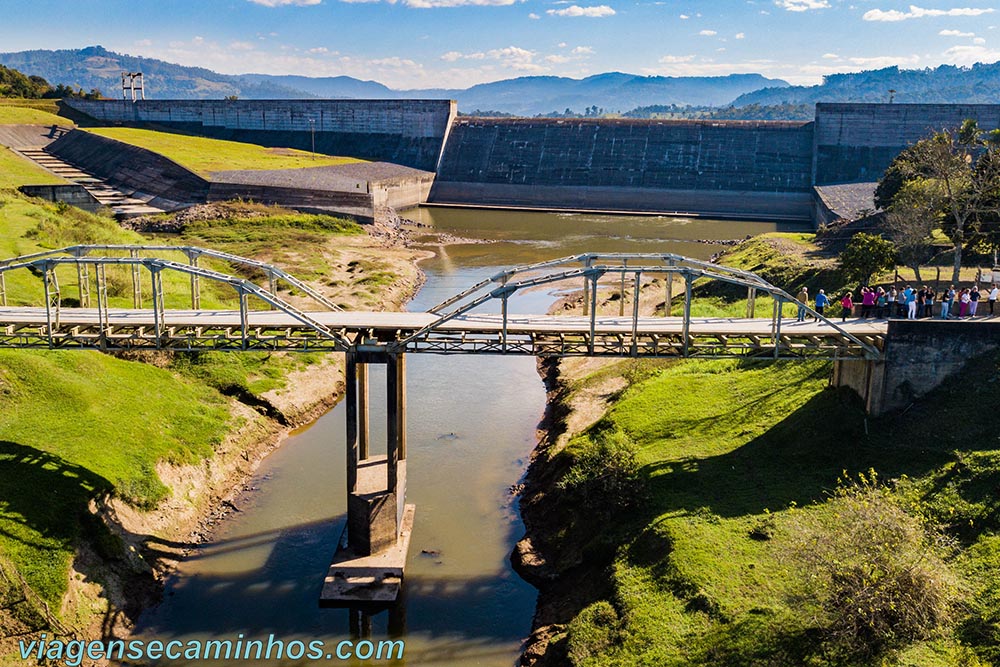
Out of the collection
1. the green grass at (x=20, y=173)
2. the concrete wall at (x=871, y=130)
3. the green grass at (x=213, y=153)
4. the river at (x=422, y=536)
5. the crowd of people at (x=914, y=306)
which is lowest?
the river at (x=422, y=536)

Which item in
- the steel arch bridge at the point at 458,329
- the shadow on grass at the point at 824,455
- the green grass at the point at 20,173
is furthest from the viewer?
the green grass at the point at 20,173

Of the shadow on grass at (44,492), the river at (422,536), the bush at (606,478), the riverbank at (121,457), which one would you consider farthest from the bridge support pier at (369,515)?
the shadow on grass at (44,492)

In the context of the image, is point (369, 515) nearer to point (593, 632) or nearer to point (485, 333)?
point (485, 333)

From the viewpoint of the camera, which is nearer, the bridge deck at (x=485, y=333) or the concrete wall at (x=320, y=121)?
the bridge deck at (x=485, y=333)

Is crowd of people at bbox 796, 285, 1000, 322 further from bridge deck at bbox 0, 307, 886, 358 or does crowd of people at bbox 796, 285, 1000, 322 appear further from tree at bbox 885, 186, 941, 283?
tree at bbox 885, 186, 941, 283

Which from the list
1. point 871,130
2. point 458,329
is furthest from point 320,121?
point 458,329

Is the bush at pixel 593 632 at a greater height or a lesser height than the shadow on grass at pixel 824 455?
lesser

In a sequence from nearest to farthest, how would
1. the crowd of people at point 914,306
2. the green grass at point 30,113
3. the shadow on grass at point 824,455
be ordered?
the shadow on grass at point 824,455, the crowd of people at point 914,306, the green grass at point 30,113

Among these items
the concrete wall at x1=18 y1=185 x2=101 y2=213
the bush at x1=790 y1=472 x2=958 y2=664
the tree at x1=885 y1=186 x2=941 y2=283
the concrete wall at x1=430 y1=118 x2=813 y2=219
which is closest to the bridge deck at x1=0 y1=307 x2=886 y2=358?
the bush at x1=790 y1=472 x2=958 y2=664

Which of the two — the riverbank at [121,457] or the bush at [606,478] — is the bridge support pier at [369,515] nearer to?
the riverbank at [121,457]
